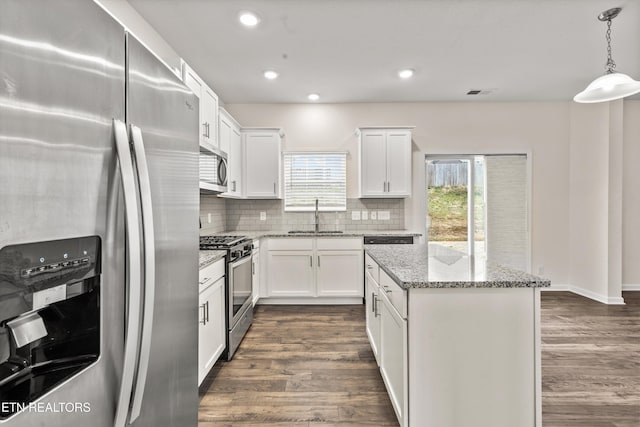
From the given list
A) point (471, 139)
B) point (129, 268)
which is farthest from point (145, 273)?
point (471, 139)

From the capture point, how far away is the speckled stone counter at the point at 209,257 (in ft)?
6.64

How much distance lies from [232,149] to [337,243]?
1.80m

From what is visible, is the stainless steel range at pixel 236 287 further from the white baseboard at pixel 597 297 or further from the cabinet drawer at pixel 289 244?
the white baseboard at pixel 597 297

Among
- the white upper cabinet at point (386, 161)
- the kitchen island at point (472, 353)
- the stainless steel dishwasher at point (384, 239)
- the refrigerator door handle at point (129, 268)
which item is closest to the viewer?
the refrigerator door handle at point (129, 268)

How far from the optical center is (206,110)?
2879 millimetres

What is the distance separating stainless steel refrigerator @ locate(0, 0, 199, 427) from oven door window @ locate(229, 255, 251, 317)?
1628mm

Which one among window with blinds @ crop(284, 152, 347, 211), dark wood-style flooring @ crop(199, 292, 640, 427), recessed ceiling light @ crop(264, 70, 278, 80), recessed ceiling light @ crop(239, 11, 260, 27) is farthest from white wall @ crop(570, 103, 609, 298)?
recessed ceiling light @ crop(239, 11, 260, 27)

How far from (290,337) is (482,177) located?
3.72 meters

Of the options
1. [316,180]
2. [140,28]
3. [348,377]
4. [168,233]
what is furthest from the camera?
[316,180]

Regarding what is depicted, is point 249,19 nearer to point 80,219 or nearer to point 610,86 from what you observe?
point 80,219

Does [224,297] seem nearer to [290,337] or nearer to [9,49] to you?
[290,337]

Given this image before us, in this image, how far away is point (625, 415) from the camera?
187 cm

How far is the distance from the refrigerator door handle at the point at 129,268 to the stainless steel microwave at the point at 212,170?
209 cm

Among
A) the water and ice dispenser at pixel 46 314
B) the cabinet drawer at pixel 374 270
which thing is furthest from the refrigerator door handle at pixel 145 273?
the cabinet drawer at pixel 374 270
